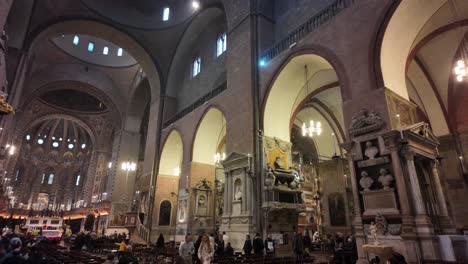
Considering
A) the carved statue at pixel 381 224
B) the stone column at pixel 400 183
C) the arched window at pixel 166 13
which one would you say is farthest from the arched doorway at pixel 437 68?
the arched window at pixel 166 13

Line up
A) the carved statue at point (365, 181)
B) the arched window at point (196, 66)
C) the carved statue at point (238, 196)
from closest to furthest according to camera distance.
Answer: the carved statue at point (365, 181) < the carved statue at point (238, 196) < the arched window at point (196, 66)

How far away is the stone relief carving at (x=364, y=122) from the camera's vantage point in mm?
6641

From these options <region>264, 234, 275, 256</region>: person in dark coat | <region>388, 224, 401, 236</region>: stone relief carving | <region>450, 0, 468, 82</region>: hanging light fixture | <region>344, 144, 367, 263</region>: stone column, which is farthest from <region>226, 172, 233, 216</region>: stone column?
<region>450, 0, 468, 82</region>: hanging light fixture

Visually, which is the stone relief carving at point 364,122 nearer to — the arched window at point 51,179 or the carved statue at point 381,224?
the carved statue at point 381,224

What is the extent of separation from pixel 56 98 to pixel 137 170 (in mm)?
13109

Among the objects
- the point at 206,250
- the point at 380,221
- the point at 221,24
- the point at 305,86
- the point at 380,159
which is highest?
the point at 221,24

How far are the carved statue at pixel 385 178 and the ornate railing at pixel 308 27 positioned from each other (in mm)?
5031

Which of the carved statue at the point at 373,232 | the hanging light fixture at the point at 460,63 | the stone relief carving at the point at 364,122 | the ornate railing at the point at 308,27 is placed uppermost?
the ornate railing at the point at 308,27

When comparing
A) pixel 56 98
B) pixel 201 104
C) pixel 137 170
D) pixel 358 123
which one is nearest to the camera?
pixel 358 123

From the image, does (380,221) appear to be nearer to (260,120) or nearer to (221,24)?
(260,120)

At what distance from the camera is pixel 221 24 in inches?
673

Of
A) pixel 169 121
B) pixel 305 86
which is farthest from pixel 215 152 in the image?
pixel 305 86

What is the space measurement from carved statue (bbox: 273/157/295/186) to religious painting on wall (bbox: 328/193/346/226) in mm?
6802

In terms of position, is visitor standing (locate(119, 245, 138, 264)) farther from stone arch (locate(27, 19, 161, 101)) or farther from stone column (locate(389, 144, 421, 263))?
stone arch (locate(27, 19, 161, 101))
